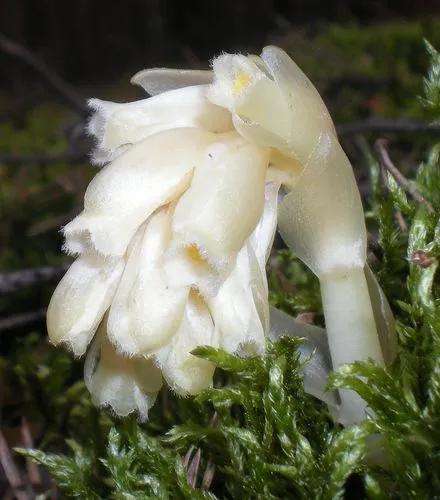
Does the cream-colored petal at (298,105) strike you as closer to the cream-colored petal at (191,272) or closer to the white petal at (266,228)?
the white petal at (266,228)

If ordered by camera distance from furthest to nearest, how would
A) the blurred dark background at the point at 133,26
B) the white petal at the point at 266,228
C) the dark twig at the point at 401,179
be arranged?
the blurred dark background at the point at 133,26 → the dark twig at the point at 401,179 → the white petal at the point at 266,228

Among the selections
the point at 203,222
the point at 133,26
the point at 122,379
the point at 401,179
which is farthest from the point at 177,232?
the point at 133,26

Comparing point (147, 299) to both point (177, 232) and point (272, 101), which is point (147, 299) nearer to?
point (177, 232)

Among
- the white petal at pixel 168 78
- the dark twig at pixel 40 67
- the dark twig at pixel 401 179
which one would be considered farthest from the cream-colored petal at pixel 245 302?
the dark twig at pixel 40 67

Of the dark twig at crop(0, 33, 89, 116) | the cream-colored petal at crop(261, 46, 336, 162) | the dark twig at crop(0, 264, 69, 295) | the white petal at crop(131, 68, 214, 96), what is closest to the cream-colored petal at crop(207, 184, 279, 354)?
the cream-colored petal at crop(261, 46, 336, 162)

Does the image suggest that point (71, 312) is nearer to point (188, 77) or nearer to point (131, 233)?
point (131, 233)

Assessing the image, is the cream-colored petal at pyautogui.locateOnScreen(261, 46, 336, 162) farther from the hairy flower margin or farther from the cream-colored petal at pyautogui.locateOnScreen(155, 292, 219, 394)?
the cream-colored petal at pyautogui.locateOnScreen(155, 292, 219, 394)
